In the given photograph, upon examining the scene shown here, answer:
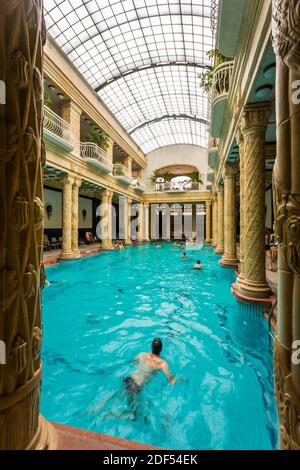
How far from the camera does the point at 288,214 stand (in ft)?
4.26

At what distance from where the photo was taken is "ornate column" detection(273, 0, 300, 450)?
123cm

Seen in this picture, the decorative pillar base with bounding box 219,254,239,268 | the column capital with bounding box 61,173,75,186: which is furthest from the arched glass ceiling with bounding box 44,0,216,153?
the decorative pillar base with bounding box 219,254,239,268

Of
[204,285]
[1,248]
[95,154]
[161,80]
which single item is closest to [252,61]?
[1,248]

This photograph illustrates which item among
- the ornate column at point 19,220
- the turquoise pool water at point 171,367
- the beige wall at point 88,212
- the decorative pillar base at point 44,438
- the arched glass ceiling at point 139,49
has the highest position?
the arched glass ceiling at point 139,49

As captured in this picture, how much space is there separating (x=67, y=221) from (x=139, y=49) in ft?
48.9

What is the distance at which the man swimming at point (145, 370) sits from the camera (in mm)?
3184

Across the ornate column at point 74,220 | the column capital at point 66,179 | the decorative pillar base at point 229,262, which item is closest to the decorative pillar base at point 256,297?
the decorative pillar base at point 229,262

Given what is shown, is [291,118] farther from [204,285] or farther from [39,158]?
[204,285]

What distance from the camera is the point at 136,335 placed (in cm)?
473

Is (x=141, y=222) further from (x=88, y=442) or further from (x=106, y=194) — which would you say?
(x=88, y=442)

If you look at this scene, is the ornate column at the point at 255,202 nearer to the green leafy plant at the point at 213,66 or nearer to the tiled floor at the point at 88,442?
the green leafy plant at the point at 213,66

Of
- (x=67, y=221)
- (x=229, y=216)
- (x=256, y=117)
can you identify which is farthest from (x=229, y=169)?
(x=67, y=221)

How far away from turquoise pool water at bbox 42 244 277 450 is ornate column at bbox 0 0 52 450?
5.39ft

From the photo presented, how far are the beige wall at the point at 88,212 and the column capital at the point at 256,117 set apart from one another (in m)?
18.2
